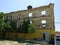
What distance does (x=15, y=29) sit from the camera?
39.3 m

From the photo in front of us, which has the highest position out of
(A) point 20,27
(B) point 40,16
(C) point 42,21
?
(B) point 40,16

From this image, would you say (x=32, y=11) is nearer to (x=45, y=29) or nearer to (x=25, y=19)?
(x=25, y=19)

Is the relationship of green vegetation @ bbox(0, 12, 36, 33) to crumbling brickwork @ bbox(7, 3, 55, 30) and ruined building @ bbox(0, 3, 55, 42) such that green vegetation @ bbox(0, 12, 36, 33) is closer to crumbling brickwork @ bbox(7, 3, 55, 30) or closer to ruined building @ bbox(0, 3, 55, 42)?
ruined building @ bbox(0, 3, 55, 42)

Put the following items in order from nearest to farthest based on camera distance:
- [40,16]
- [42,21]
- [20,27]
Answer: [20,27] < [42,21] < [40,16]

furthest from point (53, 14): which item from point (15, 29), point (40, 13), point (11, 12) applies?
point (11, 12)

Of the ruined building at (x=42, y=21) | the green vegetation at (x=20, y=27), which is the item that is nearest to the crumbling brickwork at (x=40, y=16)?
the ruined building at (x=42, y=21)

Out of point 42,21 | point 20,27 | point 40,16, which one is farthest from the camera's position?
point 40,16

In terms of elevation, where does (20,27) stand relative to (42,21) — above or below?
below

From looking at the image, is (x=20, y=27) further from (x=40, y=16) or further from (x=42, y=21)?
(x=40, y=16)

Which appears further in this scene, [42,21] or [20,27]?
[42,21]

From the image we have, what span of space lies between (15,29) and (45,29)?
7.53 m

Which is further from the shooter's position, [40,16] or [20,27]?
[40,16]

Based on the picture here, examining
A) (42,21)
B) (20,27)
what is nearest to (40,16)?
(42,21)

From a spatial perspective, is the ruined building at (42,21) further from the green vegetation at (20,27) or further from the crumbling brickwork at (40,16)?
the green vegetation at (20,27)
